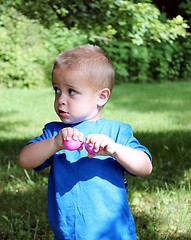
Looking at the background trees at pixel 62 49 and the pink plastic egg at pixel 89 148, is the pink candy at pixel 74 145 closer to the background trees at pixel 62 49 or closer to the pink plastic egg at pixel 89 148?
the pink plastic egg at pixel 89 148

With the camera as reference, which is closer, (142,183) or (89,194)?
(89,194)

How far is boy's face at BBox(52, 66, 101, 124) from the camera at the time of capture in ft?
7.35

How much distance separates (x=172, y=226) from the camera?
3438 millimetres

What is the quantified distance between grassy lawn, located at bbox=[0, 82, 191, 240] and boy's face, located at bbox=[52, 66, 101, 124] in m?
1.22

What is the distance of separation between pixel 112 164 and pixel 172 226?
1.32m

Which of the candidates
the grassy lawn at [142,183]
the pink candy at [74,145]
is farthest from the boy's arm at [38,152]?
the grassy lawn at [142,183]

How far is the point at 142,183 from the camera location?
434cm

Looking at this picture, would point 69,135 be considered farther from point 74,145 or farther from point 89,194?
point 89,194

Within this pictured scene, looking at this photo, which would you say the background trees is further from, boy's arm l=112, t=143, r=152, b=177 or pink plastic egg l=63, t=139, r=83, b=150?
pink plastic egg l=63, t=139, r=83, b=150

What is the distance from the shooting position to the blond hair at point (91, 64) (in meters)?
2.25

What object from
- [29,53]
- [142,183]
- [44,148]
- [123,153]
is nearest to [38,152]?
[44,148]

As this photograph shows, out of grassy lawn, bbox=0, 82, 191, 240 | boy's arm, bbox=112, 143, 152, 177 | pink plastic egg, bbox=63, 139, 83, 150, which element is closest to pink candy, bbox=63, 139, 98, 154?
pink plastic egg, bbox=63, 139, 83, 150

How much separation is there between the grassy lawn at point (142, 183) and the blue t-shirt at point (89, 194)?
1064 millimetres

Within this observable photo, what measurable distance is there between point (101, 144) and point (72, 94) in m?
0.29
